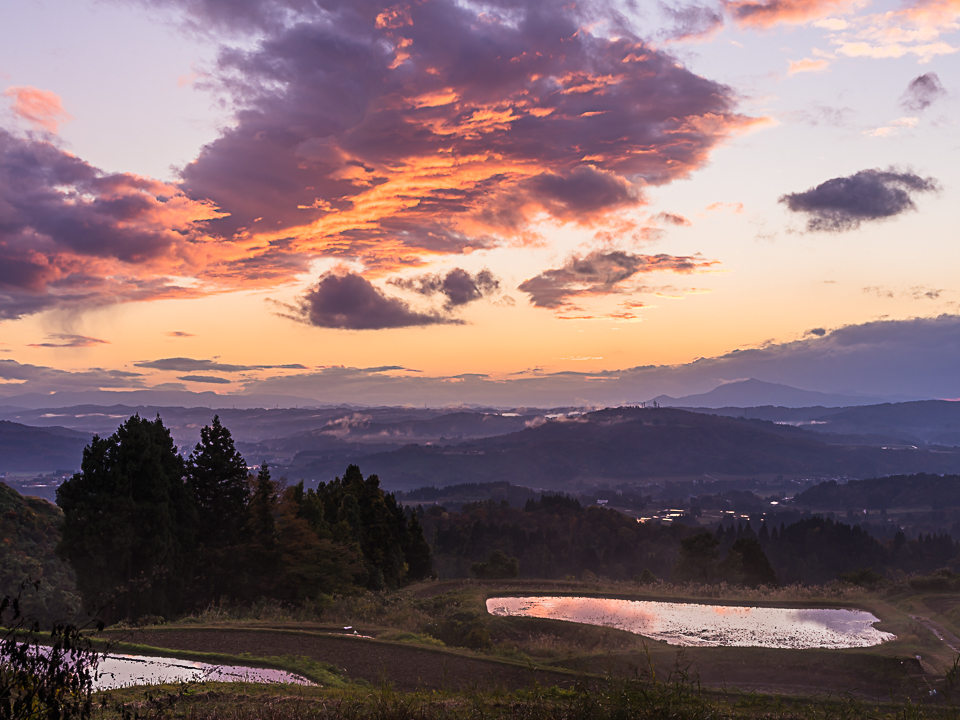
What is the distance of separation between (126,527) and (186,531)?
376 cm

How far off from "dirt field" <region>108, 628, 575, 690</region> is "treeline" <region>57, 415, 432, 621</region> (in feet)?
17.0

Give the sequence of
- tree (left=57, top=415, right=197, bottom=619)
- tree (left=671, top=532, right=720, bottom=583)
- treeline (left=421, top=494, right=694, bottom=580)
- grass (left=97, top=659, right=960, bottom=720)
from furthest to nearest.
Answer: treeline (left=421, top=494, right=694, bottom=580), tree (left=671, top=532, right=720, bottom=583), tree (left=57, top=415, right=197, bottom=619), grass (left=97, top=659, right=960, bottom=720)

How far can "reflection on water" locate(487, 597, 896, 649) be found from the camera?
27.3m

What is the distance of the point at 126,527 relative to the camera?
101ft

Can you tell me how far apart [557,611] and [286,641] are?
57.6 feet

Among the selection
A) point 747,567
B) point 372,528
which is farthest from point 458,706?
point 747,567

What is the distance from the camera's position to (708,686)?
19.6 m

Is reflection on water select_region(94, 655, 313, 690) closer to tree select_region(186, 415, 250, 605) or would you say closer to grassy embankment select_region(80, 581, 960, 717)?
grassy embankment select_region(80, 581, 960, 717)

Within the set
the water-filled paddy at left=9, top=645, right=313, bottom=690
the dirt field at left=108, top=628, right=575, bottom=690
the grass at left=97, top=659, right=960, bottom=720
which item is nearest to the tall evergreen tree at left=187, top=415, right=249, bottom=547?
the dirt field at left=108, top=628, right=575, bottom=690

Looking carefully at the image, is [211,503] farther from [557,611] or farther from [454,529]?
[454,529]

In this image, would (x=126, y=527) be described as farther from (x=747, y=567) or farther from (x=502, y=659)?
(x=747, y=567)

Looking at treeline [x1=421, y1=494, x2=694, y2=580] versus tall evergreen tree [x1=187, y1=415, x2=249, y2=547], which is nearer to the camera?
tall evergreen tree [x1=187, y1=415, x2=249, y2=547]

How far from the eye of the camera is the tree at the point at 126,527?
99.4 ft

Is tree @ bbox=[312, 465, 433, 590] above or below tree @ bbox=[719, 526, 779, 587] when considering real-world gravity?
above
